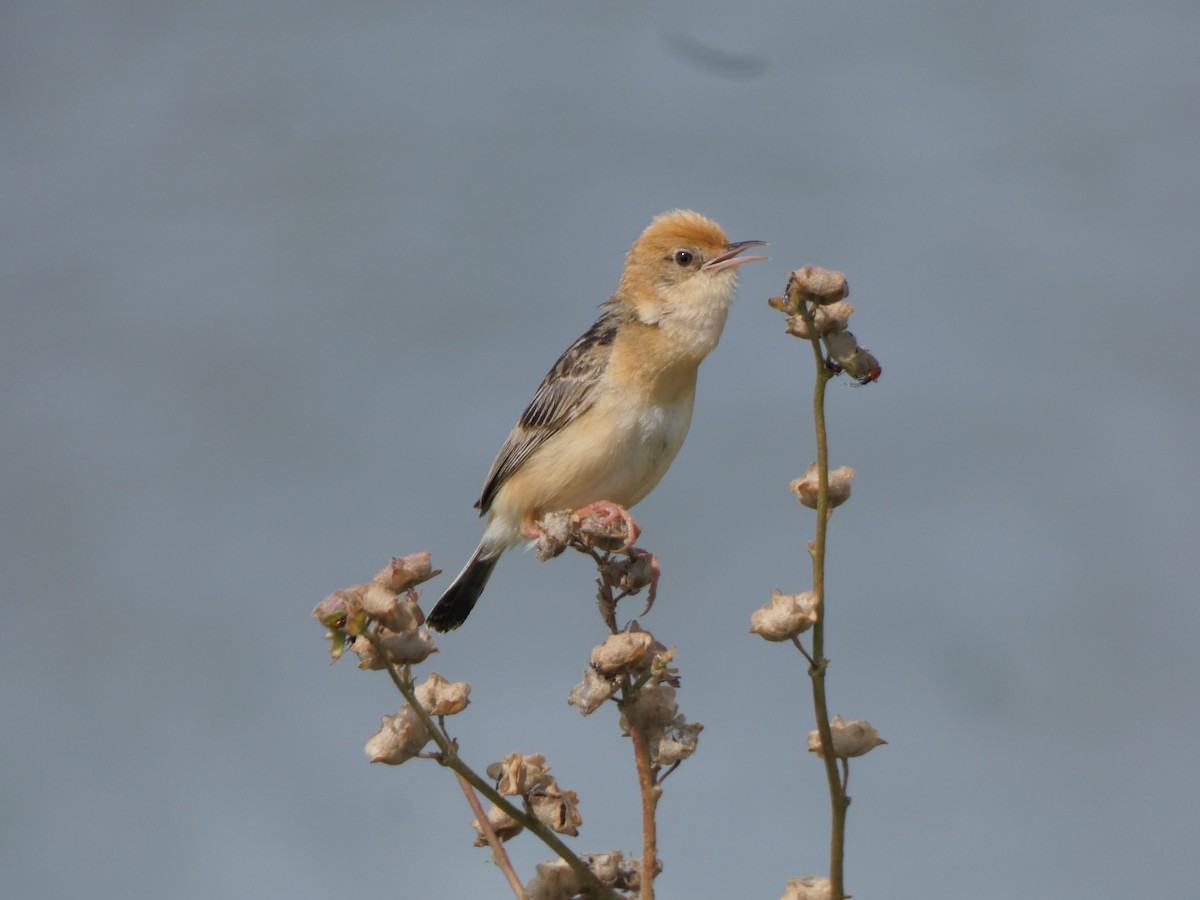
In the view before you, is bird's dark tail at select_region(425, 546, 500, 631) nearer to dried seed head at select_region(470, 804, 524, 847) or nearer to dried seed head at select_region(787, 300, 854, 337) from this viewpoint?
dried seed head at select_region(470, 804, 524, 847)

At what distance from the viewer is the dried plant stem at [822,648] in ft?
4.86

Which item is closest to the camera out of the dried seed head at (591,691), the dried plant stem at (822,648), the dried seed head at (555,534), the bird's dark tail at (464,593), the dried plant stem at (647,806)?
the dried plant stem at (822,648)

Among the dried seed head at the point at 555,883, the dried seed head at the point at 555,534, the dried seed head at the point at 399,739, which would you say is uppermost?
the dried seed head at the point at 555,534

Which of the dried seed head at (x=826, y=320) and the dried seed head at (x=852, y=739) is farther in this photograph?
the dried seed head at (x=826, y=320)

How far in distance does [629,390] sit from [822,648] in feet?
7.74

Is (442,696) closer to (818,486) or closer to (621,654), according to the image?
(621,654)

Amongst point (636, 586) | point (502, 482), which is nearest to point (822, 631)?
point (636, 586)

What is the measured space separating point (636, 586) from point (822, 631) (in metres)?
0.96

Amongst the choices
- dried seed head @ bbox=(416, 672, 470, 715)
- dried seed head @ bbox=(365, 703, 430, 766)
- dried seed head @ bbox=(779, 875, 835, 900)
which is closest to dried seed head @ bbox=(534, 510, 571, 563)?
dried seed head @ bbox=(416, 672, 470, 715)

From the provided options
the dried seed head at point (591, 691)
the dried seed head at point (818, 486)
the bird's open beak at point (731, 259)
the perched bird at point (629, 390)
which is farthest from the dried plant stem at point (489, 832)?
the bird's open beak at point (731, 259)

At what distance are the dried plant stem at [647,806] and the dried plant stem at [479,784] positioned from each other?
5cm

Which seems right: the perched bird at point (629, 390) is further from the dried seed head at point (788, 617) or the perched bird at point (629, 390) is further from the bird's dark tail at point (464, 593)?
the dried seed head at point (788, 617)

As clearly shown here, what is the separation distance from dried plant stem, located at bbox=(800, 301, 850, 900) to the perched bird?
1.95 meters

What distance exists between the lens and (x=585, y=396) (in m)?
4.02
